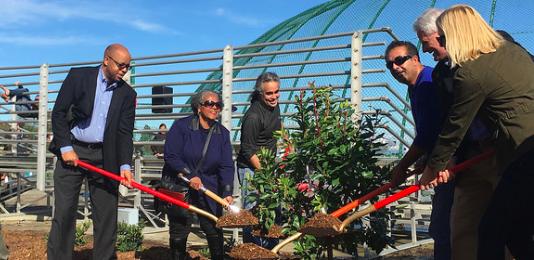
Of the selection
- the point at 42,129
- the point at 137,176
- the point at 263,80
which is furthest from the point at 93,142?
the point at 42,129

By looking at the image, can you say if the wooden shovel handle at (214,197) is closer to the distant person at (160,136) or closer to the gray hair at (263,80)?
the gray hair at (263,80)

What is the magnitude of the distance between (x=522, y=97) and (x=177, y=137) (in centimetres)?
320

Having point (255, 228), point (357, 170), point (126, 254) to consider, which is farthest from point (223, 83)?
point (357, 170)

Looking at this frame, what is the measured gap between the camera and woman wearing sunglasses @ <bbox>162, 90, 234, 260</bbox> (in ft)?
17.4

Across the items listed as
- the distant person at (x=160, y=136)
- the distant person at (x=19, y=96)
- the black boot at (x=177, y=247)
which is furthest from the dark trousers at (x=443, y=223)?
the distant person at (x=19, y=96)

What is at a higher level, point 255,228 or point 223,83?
point 223,83

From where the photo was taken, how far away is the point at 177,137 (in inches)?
212

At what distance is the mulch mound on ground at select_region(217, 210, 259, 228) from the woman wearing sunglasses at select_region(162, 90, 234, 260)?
59 centimetres

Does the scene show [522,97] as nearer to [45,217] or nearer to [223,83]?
[223,83]

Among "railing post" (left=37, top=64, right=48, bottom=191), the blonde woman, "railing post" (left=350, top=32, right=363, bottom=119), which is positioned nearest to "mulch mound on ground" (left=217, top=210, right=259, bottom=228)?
the blonde woman

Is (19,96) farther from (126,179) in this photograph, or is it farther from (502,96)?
(502,96)

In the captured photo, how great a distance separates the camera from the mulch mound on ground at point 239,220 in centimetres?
448

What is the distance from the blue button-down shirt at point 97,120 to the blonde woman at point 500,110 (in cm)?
299

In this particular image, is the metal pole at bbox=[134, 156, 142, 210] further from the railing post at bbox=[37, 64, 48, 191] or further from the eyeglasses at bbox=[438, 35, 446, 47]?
the eyeglasses at bbox=[438, 35, 446, 47]
